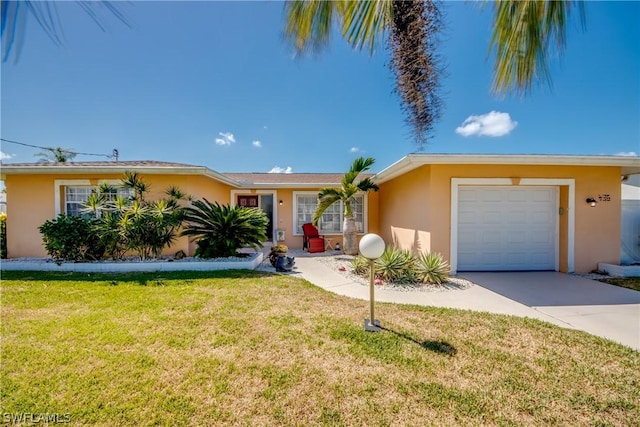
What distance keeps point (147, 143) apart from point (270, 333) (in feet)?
49.1

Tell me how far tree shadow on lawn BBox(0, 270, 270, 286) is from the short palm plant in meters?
1.20

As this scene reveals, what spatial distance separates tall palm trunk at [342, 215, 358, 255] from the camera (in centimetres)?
994

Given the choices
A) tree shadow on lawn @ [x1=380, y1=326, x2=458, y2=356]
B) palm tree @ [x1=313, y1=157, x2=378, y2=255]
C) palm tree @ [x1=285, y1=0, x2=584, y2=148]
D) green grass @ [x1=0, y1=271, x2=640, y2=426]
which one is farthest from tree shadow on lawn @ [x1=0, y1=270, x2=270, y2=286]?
palm tree @ [x1=285, y1=0, x2=584, y2=148]

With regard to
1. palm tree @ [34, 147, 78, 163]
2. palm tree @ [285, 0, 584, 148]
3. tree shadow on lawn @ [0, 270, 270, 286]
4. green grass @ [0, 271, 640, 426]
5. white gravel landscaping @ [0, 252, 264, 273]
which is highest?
palm tree @ [34, 147, 78, 163]

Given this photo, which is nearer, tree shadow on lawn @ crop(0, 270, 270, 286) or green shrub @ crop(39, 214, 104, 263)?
tree shadow on lawn @ crop(0, 270, 270, 286)

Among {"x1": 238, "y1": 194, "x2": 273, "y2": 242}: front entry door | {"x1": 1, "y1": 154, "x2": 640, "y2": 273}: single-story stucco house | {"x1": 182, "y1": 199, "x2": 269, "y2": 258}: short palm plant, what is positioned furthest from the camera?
{"x1": 238, "y1": 194, "x2": 273, "y2": 242}: front entry door

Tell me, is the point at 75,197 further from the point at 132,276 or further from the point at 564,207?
the point at 564,207

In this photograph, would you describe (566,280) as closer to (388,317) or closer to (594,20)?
(388,317)

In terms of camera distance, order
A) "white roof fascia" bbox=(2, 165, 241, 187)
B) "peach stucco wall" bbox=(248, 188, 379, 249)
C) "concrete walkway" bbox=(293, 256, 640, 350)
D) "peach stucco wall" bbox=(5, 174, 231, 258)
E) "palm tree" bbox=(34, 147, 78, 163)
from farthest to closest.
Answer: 1. "palm tree" bbox=(34, 147, 78, 163)
2. "peach stucco wall" bbox=(248, 188, 379, 249)
3. "peach stucco wall" bbox=(5, 174, 231, 258)
4. "white roof fascia" bbox=(2, 165, 241, 187)
5. "concrete walkway" bbox=(293, 256, 640, 350)

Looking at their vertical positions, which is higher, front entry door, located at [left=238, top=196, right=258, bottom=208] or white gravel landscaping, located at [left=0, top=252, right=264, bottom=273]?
front entry door, located at [left=238, top=196, right=258, bottom=208]

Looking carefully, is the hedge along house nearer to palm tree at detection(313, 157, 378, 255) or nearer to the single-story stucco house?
the single-story stucco house

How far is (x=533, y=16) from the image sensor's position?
1468 mm

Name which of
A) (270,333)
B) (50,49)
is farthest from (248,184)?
(50,49)

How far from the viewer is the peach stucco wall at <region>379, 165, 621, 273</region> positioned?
23.0 ft
